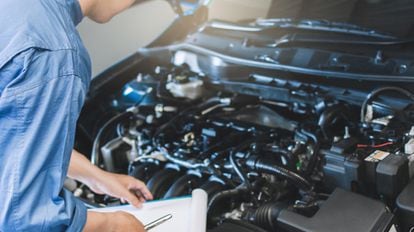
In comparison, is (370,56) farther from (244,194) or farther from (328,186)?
(244,194)

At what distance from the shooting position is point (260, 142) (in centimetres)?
138

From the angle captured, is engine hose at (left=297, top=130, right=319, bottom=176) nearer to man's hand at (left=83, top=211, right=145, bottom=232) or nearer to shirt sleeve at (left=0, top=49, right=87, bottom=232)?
man's hand at (left=83, top=211, right=145, bottom=232)

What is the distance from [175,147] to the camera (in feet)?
5.17

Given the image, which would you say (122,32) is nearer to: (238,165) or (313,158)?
(238,165)

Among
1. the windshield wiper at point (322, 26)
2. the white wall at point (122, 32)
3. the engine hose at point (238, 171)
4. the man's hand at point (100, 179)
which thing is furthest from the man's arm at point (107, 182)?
the white wall at point (122, 32)

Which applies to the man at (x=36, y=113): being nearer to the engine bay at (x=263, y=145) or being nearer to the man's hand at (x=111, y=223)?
the man's hand at (x=111, y=223)

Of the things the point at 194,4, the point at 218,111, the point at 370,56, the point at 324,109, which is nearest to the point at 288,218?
the point at 324,109

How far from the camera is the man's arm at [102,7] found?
0.92 meters

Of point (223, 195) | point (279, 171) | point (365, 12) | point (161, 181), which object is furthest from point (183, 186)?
point (365, 12)

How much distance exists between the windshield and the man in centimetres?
94

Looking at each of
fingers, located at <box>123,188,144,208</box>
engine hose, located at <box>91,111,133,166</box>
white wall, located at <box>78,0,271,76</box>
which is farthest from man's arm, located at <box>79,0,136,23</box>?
white wall, located at <box>78,0,271,76</box>

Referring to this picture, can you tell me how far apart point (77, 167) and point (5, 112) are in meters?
0.49

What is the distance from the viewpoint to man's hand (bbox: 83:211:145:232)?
843mm

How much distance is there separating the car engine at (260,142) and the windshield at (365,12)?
7.6 inches
